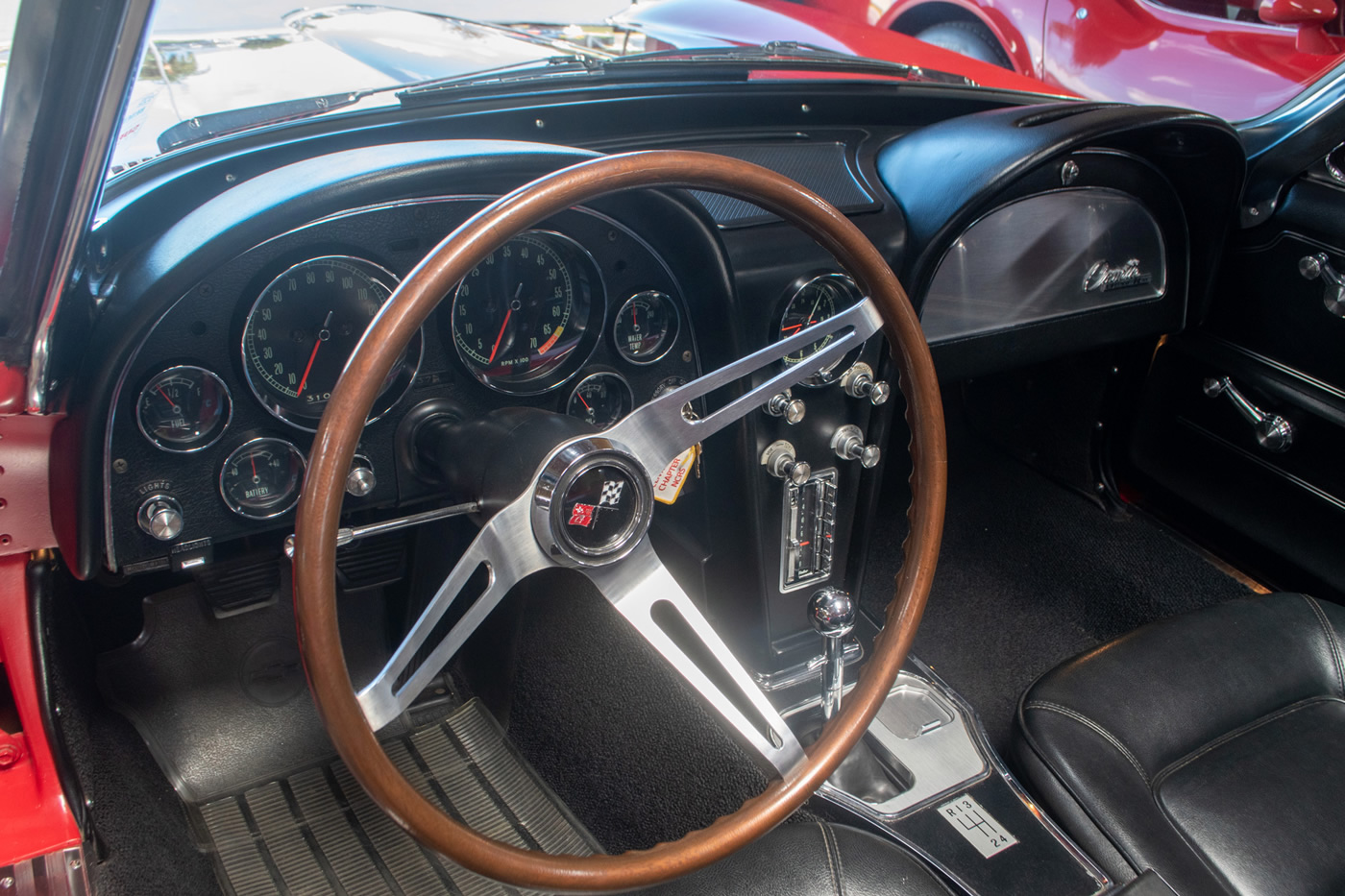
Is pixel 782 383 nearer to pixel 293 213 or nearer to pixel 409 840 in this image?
pixel 293 213

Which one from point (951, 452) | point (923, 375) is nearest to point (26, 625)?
point (923, 375)

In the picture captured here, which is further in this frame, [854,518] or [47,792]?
[854,518]

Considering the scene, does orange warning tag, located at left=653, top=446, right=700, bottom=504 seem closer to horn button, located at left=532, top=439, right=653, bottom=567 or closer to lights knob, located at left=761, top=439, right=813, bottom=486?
lights knob, located at left=761, top=439, right=813, bottom=486

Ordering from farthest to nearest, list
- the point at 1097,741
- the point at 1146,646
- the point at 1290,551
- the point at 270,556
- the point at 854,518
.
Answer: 1. the point at 1290,551
2. the point at 854,518
3. the point at 270,556
4. the point at 1146,646
5. the point at 1097,741

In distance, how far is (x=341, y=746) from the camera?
88 cm

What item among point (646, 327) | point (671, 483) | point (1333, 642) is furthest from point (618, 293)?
point (1333, 642)

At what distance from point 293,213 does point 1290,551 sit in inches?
81.9

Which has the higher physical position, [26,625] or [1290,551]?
[26,625]

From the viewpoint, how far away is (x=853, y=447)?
172 cm

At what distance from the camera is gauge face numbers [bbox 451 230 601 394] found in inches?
56.0

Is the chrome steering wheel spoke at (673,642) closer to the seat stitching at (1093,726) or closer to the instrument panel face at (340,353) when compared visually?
the instrument panel face at (340,353)

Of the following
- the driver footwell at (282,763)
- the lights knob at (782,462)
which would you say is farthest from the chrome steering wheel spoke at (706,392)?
the driver footwell at (282,763)

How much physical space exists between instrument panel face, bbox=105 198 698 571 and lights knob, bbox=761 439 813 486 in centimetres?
27

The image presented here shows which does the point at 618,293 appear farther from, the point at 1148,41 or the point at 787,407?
the point at 1148,41
